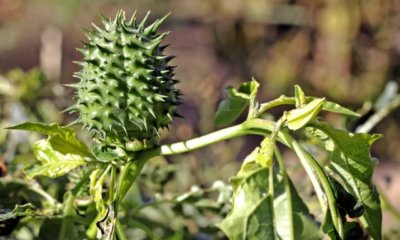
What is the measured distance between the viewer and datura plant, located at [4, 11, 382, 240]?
0.99m

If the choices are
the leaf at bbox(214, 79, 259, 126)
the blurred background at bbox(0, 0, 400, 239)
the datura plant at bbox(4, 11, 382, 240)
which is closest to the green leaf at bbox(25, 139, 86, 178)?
the datura plant at bbox(4, 11, 382, 240)

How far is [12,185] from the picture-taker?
1402 millimetres

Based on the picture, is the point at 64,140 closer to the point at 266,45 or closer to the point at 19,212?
the point at 19,212

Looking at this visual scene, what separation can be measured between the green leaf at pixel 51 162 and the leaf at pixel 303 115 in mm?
316

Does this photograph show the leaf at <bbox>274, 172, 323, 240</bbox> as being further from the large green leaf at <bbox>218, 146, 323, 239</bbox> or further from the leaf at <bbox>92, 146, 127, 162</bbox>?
the leaf at <bbox>92, 146, 127, 162</bbox>

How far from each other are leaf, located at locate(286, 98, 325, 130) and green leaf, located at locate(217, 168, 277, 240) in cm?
7

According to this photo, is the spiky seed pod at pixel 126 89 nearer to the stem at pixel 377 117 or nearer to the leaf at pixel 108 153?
the leaf at pixel 108 153

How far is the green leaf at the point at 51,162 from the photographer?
1150 mm

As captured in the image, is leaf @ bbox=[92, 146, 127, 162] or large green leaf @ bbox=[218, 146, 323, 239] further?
leaf @ bbox=[92, 146, 127, 162]

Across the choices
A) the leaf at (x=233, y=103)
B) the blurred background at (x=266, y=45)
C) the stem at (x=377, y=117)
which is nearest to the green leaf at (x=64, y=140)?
the leaf at (x=233, y=103)

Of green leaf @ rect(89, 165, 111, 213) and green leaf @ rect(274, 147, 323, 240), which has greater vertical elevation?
green leaf @ rect(89, 165, 111, 213)

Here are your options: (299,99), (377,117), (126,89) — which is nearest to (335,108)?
(299,99)

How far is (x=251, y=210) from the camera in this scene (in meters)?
0.98

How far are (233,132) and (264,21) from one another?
3649 mm
